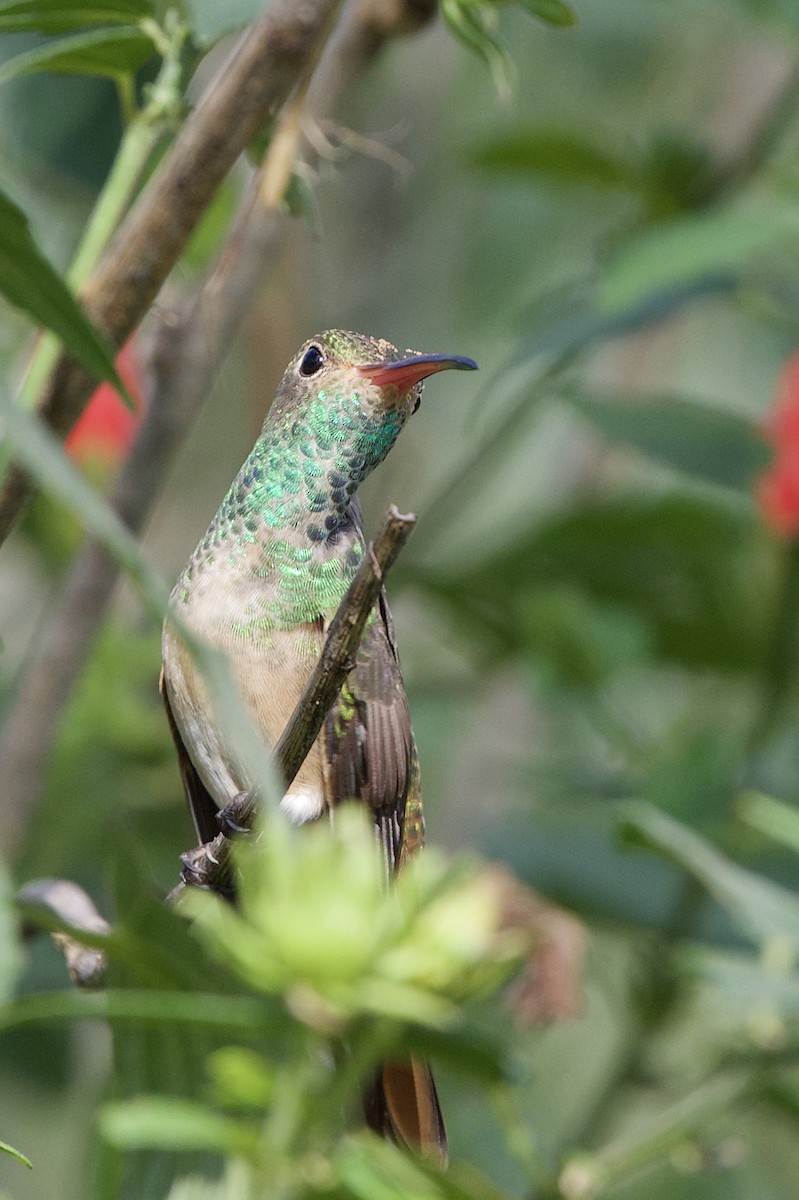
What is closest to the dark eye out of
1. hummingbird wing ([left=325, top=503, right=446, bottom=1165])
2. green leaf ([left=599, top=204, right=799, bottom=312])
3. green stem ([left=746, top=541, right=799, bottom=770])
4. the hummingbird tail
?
hummingbird wing ([left=325, top=503, right=446, bottom=1165])

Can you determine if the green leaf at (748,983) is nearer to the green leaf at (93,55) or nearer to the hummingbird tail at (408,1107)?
the hummingbird tail at (408,1107)

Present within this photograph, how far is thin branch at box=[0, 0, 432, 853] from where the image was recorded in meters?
1.89

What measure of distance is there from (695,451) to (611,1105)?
1040 mm

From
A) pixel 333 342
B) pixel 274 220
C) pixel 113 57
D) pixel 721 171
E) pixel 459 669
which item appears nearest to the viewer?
pixel 113 57

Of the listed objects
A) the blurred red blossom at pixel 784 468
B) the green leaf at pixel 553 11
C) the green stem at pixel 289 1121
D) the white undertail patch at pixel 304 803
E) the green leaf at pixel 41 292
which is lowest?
the white undertail patch at pixel 304 803

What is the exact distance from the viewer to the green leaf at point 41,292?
1.04 metres

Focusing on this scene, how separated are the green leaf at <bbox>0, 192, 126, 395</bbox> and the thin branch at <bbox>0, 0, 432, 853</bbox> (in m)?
0.75

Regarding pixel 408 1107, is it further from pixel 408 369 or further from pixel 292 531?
pixel 408 369

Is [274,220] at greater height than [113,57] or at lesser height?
lesser

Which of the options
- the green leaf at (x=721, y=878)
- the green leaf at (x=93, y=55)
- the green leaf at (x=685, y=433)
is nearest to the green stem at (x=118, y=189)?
the green leaf at (x=93, y=55)

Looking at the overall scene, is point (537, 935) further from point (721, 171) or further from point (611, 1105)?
point (721, 171)

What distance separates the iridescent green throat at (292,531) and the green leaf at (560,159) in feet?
3.82

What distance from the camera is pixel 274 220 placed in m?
1.96

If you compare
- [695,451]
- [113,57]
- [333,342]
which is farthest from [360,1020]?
[695,451]
